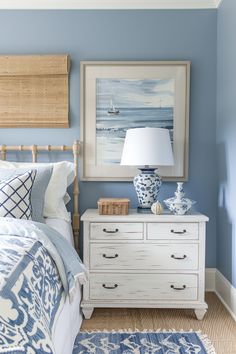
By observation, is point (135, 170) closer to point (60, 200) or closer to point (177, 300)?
point (60, 200)

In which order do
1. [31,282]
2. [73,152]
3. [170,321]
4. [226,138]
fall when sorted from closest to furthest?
[31,282], [170,321], [226,138], [73,152]

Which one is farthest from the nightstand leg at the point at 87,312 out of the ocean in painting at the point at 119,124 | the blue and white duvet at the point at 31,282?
the ocean in painting at the point at 119,124

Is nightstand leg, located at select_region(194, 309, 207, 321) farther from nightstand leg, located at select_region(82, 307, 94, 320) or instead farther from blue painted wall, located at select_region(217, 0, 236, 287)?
nightstand leg, located at select_region(82, 307, 94, 320)

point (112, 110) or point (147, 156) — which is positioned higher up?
point (112, 110)

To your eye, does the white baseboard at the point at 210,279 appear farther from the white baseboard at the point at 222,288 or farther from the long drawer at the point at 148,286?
the long drawer at the point at 148,286

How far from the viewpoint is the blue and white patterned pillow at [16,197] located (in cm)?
211

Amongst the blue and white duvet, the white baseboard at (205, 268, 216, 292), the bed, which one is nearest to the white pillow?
the bed

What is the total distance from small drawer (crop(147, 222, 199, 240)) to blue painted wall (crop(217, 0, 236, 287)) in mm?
330

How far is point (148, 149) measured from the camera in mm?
2496

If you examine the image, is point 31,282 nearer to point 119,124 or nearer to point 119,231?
point 119,231

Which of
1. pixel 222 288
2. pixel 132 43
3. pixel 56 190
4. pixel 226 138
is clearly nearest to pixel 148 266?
pixel 222 288

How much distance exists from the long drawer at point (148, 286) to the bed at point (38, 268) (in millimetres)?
218

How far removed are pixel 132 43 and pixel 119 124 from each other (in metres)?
0.66

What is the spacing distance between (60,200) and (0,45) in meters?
1.38
